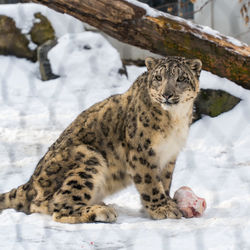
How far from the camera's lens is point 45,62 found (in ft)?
27.5

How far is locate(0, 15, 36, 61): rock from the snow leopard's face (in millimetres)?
5917

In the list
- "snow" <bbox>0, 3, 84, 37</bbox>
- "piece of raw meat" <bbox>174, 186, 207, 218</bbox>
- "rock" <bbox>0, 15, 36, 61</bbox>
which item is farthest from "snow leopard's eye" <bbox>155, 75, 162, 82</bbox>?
"snow" <bbox>0, 3, 84, 37</bbox>

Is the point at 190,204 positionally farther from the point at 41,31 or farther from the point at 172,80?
the point at 41,31

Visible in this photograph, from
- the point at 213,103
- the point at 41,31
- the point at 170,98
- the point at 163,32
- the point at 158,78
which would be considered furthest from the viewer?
the point at 41,31

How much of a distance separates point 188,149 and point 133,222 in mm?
2133

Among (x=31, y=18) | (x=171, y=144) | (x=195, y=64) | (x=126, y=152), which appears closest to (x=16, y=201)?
(x=126, y=152)

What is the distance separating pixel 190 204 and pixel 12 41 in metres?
6.57

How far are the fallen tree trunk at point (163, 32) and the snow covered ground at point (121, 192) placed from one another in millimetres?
915

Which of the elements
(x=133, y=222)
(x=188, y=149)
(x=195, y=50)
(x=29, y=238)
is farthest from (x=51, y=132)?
(x=29, y=238)

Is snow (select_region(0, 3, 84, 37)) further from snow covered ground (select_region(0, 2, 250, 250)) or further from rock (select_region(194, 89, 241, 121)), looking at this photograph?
rock (select_region(194, 89, 241, 121))

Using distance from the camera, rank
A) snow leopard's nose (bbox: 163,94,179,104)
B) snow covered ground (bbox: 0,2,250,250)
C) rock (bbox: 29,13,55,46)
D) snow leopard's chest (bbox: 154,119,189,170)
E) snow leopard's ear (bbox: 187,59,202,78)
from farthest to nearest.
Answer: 1. rock (bbox: 29,13,55,46)
2. snow leopard's ear (bbox: 187,59,202,78)
3. snow leopard's chest (bbox: 154,119,189,170)
4. snow leopard's nose (bbox: 163,94,179,104)
5. snow covered ground (bbox: 0,2,250,250)

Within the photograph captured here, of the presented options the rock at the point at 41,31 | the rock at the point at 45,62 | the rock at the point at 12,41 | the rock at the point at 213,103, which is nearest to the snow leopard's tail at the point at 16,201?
the rock at the point at 213,103

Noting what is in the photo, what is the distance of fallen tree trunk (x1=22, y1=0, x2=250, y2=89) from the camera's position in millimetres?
4734

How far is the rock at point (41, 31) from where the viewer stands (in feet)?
30.8
